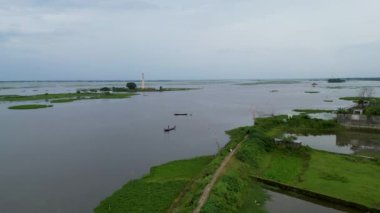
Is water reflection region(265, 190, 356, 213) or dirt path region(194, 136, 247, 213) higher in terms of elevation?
dirt path region(194, 136, 247, 213)

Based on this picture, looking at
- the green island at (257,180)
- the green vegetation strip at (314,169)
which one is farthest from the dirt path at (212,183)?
the green vegetation strip at (314,169)

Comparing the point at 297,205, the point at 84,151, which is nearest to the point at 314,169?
the point at 297,205

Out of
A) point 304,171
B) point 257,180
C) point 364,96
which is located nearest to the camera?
point 257,180

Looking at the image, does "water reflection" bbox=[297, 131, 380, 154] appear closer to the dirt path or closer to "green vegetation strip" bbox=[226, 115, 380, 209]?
"green vegetation strip" bbox=[226, 115, 380, 209]

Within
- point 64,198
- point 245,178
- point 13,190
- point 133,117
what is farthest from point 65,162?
point 133,117

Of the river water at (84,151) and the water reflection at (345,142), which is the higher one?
the water reflection at (345,142)

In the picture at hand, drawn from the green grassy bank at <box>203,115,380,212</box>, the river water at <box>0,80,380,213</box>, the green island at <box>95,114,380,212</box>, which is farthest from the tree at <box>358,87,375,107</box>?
the green grassy bank at <box>203,115,380,212</box>

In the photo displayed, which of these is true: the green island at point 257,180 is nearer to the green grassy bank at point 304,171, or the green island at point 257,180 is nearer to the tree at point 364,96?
the green grassy bank at point 304,171

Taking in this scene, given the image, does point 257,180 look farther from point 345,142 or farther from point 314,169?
point 345,142
